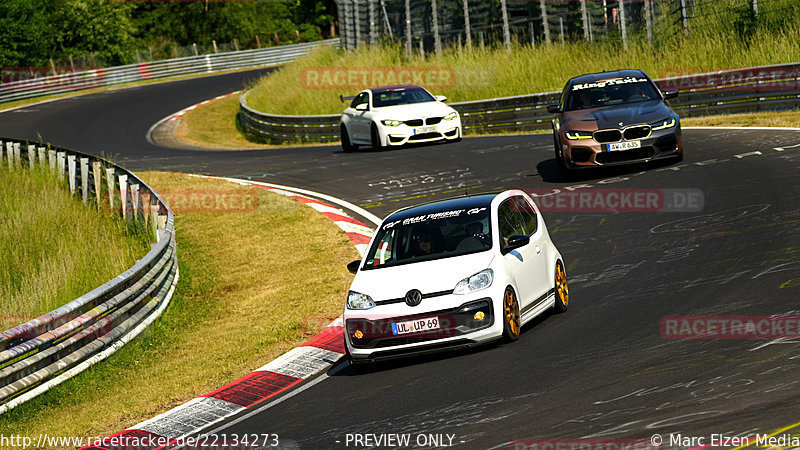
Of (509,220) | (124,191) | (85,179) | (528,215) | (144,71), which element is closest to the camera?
(509,220)

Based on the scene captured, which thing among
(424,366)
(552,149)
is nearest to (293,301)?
(424,366)

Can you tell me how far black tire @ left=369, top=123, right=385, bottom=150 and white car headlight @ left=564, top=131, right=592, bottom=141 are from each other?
8411 mm

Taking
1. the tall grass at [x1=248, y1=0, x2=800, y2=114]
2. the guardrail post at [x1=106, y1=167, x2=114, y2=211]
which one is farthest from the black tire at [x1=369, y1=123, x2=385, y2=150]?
the guardrail post at [x1=106, y1=167, x2=114, y2=211]

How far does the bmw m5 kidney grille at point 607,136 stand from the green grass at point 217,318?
4623 mm

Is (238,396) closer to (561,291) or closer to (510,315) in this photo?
(510,315)

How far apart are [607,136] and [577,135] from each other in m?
0.52

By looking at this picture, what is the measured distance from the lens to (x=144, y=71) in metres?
61.2

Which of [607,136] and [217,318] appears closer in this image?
[217,318]

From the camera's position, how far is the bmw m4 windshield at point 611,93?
19062mm

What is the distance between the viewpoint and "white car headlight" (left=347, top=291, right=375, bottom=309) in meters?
9.83

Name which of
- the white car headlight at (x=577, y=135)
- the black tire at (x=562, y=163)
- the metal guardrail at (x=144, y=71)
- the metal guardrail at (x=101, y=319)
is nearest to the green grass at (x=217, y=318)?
the metal guardrail at (x=101, y=319)

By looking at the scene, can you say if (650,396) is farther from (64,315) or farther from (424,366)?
(64,315)

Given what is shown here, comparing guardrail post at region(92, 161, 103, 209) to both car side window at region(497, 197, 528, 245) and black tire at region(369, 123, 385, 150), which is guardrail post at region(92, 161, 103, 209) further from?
car side window at region(497, 197, 528, 245)

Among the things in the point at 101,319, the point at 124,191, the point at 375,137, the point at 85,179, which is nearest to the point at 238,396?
the point at 101,319
